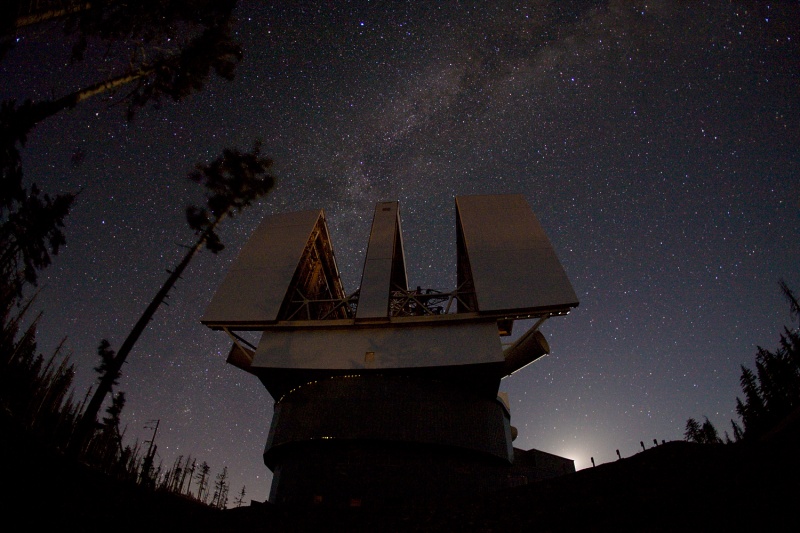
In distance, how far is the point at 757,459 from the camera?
731 centimetres

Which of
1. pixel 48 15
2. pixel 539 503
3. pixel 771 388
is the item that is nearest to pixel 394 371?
pixel 539 503

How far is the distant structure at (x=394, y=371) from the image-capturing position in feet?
48.2

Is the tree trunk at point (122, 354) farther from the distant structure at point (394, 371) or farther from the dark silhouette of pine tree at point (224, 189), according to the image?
the distant structure at point (394, 371)

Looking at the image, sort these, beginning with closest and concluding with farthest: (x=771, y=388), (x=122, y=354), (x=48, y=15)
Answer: (x=48, y=15) < (x=122, y=354) < (x=771, y=388)

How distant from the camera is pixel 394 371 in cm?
1558

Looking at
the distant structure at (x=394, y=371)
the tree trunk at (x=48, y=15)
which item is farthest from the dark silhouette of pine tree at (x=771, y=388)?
the tree trunk at (x=48, y=15)

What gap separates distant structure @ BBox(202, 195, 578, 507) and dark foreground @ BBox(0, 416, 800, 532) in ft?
17.9

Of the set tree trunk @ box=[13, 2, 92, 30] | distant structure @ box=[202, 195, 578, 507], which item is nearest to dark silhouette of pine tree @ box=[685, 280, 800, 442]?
distant structure @ box=[202, 195, 578, 507]

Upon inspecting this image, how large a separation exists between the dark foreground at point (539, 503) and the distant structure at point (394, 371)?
5.44 m

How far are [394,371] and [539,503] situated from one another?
8.29 meters

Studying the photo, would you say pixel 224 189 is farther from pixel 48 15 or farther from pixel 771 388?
pixel 771 388

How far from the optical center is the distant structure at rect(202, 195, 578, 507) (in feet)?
48.2

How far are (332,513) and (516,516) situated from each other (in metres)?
4.26

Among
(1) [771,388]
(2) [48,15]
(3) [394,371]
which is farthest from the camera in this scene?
(1) [771,388]
